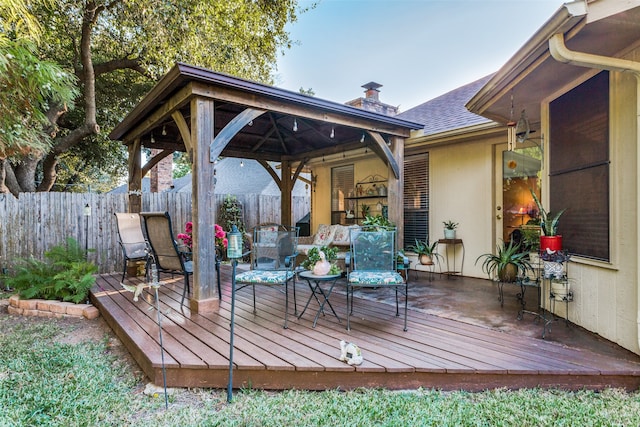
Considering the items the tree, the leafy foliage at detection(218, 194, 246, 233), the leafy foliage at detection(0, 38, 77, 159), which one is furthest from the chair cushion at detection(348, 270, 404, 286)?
the tree

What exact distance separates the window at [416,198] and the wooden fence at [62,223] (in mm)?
4641

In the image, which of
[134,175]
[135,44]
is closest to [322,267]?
[134,175]

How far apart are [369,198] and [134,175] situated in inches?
170

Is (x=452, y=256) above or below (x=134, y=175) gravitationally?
below

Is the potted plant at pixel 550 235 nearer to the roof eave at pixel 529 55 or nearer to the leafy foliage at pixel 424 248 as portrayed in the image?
the roof eave at pixel 529 55

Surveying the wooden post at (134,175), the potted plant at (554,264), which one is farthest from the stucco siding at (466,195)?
the wooden post at (134,175)

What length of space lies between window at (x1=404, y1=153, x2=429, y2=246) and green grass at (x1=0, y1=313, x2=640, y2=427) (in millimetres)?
4310

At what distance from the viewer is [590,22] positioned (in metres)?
2.22

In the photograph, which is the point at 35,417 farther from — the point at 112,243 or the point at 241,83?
the point at 112,243

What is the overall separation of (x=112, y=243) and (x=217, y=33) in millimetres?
5039

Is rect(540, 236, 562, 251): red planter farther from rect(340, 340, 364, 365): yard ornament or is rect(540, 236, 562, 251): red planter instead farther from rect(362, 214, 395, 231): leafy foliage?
rect(340, 340, 364, 365): yard ornament

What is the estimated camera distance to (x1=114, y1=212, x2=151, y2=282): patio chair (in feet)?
16.9

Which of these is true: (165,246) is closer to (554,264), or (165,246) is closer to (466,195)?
(554,264)

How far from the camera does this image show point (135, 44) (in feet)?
25.5
